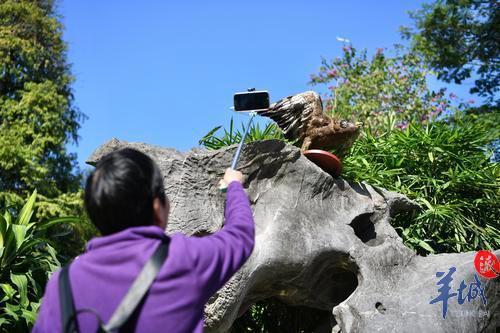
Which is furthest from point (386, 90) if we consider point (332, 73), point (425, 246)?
point (425, 246)

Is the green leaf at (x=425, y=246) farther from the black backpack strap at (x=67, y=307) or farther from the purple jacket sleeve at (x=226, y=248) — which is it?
the black backpack strap at (x=67, y=307)

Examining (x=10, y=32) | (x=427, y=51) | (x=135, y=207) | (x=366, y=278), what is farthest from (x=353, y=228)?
(x=10, y=32)

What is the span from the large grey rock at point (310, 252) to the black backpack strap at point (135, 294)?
2.54m

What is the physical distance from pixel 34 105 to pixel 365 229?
46.1ft

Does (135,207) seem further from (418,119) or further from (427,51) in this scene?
(427,51)

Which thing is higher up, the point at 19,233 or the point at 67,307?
the point at 67,307

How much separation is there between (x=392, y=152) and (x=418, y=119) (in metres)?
6.97

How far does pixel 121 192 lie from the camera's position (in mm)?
1732

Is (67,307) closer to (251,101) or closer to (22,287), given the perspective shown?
(251,101)

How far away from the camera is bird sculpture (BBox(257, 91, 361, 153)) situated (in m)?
5.10

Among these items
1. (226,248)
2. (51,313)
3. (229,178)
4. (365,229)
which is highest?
(229,178)

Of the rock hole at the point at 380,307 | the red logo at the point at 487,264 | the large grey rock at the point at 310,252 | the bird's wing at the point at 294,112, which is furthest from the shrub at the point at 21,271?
the red logo at the point at 487,264

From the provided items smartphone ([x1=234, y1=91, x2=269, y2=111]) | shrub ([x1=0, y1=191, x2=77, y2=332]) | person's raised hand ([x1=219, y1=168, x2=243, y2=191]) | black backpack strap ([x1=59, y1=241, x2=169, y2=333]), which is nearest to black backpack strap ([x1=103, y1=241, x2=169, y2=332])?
black backpack strap ([x1=59, y1=241, x2=169, y2=333])

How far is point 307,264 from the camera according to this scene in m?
4.55
